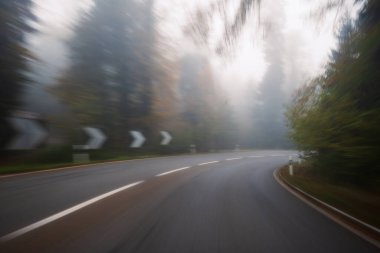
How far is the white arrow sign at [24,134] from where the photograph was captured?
18562 mm

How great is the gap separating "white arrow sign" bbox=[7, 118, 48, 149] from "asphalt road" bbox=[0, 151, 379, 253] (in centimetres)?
1028

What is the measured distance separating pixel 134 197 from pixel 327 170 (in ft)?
29.9

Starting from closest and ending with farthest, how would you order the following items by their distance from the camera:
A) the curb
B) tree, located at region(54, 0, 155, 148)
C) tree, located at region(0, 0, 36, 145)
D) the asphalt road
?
the asphalt road → the curb → tree, located at region(0, 0, 36, 145) → tree, located at region(54, 0, 155, 148)

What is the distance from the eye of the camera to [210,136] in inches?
1565

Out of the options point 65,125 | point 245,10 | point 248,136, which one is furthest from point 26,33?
point 248,136

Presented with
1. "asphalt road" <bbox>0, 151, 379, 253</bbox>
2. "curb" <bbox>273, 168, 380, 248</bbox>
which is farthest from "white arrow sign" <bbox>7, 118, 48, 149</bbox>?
"curb" <bbox>273, 168, 380, 248</bbox>

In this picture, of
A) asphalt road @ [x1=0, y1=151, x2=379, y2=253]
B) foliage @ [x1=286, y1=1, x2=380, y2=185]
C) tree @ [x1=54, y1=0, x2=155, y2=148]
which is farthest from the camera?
tree @ [x1=54, y1=0, x2=155, y2=148]

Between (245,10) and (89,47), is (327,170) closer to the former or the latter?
(245,10)

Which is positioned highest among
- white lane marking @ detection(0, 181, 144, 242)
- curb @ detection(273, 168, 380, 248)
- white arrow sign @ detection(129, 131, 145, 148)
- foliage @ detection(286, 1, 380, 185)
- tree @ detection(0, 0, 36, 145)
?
tree @ detection(0, 0, 36, 145)

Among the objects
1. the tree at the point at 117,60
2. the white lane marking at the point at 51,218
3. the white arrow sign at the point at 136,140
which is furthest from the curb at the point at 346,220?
the tree at the point at 117,60

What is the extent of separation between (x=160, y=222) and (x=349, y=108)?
24.3 ft

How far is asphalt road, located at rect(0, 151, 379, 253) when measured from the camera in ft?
15.1

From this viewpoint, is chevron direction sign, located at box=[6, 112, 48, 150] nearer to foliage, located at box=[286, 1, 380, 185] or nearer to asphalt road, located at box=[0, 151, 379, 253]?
asphalt road, located at box=[0, 151, 379, 253]

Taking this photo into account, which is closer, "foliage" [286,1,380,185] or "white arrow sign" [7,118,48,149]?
"foliage" [286,1,380,185]
